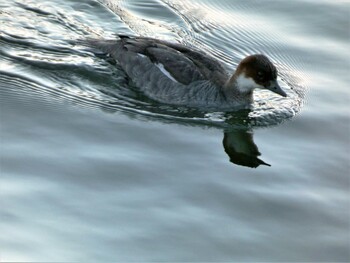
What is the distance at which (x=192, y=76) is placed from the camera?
12328 mm

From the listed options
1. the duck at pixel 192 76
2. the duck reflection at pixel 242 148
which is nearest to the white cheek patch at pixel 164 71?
the duck at pixel 192 76

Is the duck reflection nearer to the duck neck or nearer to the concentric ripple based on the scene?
the concentric ripple

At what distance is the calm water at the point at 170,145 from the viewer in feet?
28.4

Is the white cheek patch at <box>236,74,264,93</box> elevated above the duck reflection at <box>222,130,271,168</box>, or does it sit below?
above

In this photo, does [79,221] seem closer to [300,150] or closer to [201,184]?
[201,184]

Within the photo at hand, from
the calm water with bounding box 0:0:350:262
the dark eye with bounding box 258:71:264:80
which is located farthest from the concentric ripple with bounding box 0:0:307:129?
the dark eye with bounding box 258:71:264:80

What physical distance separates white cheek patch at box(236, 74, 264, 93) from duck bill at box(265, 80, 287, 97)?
173 mm

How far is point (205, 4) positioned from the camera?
14898 millimetres

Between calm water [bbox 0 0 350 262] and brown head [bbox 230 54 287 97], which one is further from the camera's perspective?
brown head [bbox 230 54 287 97]

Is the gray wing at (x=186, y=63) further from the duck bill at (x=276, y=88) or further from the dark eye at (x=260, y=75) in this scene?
the duck bill at (x=276, y=88)

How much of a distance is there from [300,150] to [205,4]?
4807 mm

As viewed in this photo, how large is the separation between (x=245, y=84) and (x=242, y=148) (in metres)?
1.43

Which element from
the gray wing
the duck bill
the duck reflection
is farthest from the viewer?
the gray wing

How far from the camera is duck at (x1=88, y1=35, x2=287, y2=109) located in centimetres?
1204
